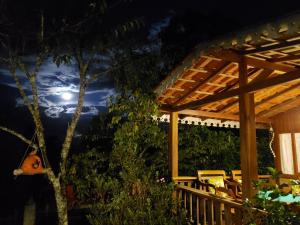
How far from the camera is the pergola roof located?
427 centimetres

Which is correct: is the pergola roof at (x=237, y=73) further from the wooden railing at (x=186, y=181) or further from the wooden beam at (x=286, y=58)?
the wooden railing at (x=186, y=181)

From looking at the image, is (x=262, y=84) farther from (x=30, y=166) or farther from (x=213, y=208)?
(x=30, y=166)

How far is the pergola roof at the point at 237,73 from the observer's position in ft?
14.0

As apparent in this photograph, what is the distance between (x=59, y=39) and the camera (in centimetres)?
612

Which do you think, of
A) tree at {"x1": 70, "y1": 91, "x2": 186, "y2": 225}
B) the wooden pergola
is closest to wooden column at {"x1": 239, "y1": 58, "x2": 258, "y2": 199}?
the wooden pergola

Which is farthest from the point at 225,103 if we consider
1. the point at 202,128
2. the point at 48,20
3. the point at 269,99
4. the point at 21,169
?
the point at 21,169

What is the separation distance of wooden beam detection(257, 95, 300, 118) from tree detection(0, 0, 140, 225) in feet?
16.8

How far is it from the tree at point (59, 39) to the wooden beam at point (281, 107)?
5.11m

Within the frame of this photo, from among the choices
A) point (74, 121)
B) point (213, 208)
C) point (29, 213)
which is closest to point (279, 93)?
point (213, 208)

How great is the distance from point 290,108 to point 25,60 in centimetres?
746

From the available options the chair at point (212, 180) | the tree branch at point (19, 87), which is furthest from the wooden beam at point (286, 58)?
the tree branch at point (19, 87)

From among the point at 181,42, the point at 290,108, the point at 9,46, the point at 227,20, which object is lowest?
the point at 290,108

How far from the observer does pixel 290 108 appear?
9.02 m

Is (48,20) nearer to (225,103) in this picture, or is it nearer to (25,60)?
(25,60)
